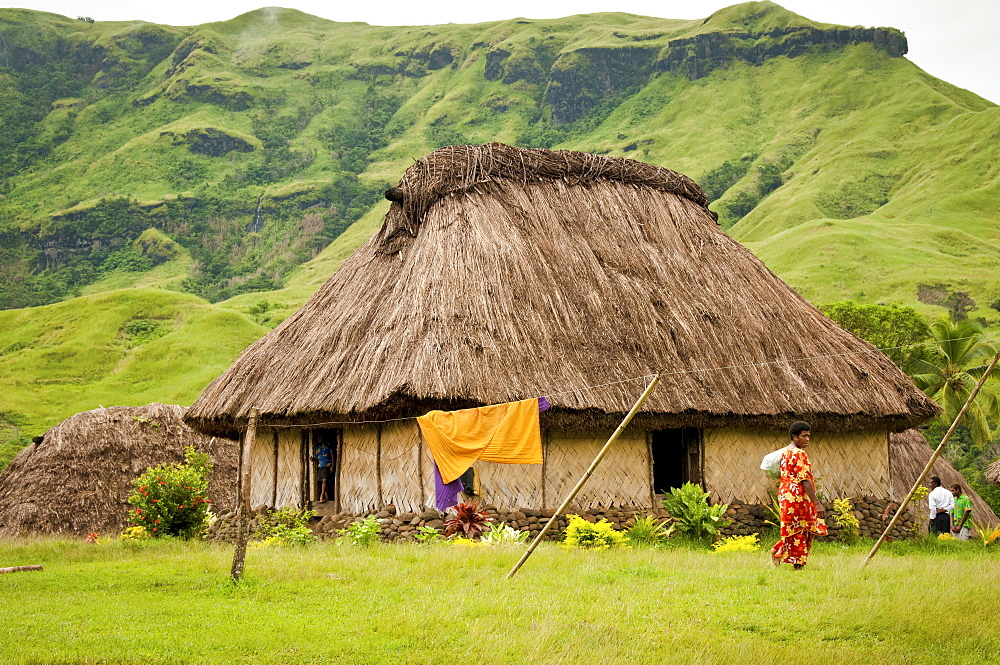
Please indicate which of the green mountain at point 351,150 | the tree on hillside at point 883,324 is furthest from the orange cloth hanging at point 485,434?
the green mountain at point 351,150

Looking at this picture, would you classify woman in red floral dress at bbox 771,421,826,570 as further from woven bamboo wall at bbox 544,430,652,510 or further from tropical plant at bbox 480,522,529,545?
woven bamboo wall at bbox 544,430,652,510

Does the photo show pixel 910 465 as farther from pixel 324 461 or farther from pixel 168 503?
pixel 168 503

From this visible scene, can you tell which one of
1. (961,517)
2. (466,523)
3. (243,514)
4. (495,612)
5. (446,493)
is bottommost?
(961,517)

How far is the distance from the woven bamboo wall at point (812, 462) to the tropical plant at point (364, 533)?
554cm

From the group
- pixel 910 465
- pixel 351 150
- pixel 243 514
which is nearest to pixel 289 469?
pixel 243 514

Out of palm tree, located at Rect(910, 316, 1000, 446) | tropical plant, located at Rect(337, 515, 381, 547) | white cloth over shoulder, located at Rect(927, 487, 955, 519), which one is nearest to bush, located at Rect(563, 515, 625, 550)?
tropical plant, located at Rect(337, 515, 381, 547)

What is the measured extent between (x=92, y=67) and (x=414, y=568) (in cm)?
15858

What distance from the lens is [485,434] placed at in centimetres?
1185

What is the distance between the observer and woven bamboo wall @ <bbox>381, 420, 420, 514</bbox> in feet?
44.6

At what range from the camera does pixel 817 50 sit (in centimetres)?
14000

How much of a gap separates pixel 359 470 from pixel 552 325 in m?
3.77

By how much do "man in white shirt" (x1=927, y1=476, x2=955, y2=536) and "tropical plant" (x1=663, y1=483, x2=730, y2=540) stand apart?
5.72 meters

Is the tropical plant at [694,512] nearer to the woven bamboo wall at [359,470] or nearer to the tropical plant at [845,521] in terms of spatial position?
the tropical plant at [845,521]

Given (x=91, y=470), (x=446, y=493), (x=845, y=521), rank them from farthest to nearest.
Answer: (x=91, y=470)
(x=845, y=521)
(x=446, y=493)
